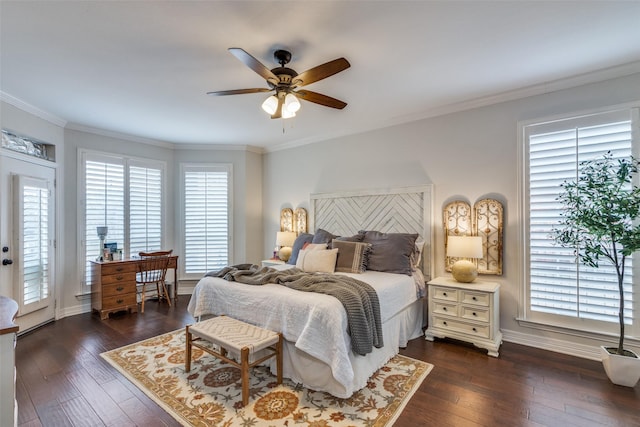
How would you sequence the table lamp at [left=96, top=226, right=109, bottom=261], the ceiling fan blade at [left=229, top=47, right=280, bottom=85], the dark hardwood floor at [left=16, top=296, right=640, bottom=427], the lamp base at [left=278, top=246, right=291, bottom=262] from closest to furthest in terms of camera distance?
the ceiling fan blade at [left=229, top=47, right=280, bottom=85] → the dark hardwood floor at [left=16, top=296, right=640, bottom=427] → the table lamp at [left=96, top=226, right=109, bottom=261] → the lamp base at [left=278, top=246, right=291, bottom=262]

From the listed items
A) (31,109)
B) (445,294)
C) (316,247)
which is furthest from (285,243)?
(31,109)

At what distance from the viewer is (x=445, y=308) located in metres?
3.21

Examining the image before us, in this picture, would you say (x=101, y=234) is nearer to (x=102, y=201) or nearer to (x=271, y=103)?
(x=102, y=201)

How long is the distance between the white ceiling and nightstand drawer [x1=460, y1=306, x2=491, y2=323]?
2.34 metres

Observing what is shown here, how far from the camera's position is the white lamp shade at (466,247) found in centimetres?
310

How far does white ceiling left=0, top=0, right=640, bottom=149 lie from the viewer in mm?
1976

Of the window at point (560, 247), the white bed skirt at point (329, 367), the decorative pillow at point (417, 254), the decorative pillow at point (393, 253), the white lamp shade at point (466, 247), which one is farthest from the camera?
the decorative pillow at point (417, 254)

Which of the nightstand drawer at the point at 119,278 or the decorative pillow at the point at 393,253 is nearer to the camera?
the decorative pillow at the point at 393,253

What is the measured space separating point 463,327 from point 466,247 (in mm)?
837

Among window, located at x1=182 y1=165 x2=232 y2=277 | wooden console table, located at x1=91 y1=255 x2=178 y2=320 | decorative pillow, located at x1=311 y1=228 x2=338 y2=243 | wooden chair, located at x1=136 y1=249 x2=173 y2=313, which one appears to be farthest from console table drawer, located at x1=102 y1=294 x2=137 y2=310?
decorative pillow, located at x1=311 y1=228 x2=338 y2=243

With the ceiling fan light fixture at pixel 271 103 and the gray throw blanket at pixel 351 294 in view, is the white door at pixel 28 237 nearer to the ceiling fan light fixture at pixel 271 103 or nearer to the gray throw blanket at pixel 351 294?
the gray throw blanket at pixel 351 294

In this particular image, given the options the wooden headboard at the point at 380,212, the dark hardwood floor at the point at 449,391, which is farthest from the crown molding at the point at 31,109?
the wooden headboard at the point at 380,212

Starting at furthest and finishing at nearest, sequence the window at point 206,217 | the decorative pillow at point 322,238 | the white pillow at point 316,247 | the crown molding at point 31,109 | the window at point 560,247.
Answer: the window at point 206,217
the decorative pillow at point 322,238
the white pillow at point 316,247
the crown molding at point 31,109
the window at point 560,247

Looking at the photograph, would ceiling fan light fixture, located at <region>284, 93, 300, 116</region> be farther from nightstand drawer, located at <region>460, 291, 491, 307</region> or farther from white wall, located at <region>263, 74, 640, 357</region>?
nightstand drawer, located at <region>460, 291, 491, 307</region>
